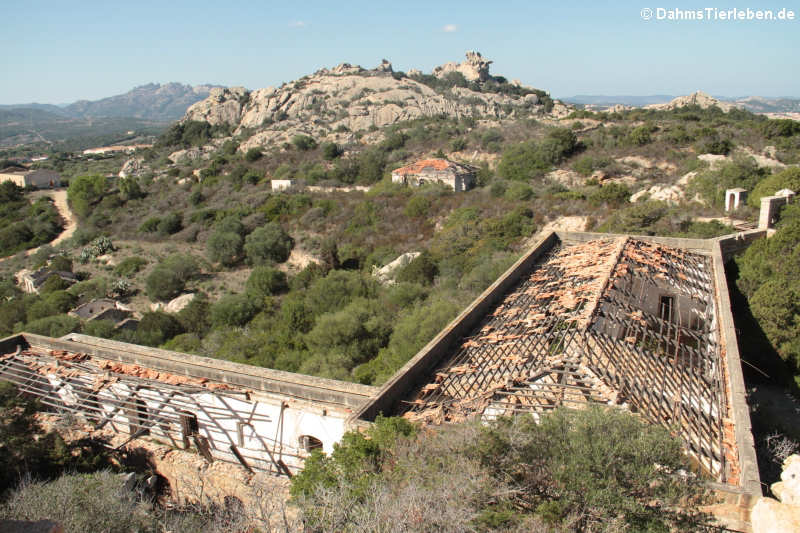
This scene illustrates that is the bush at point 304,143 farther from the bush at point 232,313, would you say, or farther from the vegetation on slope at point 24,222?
the bush at point 232,313

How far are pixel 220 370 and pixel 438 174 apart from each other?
87.2ft

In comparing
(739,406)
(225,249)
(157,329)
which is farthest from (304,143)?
(739,406)

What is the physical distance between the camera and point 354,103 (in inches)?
2413

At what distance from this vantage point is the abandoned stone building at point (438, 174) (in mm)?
32062

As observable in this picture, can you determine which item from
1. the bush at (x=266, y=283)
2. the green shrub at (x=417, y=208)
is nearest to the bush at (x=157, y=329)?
the bush at (x=266, y=283)

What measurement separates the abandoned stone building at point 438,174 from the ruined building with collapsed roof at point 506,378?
21.3 metres

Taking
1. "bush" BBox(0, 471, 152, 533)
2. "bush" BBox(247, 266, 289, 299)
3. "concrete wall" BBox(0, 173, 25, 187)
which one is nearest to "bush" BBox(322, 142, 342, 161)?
"bush" BBox(247, 266, 289, 299)

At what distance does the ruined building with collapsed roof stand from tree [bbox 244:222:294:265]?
16325mm

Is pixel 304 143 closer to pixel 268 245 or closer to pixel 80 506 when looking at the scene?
pixel 268 245

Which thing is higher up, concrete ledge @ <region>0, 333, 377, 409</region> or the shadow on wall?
concrete ledge @ <region>0, 333, 377, 409</region>

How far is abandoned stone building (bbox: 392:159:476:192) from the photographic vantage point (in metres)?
32.1

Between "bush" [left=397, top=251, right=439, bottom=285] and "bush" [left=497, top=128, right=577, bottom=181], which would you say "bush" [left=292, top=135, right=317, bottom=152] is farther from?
"bush" [left=397, top=251, right=439, bottom=285]

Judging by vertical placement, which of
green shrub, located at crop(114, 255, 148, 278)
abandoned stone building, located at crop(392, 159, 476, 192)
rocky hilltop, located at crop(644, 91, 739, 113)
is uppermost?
rocky hilltop, located at crop(644, 91, 739, 113)

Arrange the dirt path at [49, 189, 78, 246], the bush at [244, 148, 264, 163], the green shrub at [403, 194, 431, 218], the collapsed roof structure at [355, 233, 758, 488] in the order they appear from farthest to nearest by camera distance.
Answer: the bush at [244, 148, 264, 163], the dirt path at [49, 189, 78, 246], the green shrub at [403, 194, 431, 218], the collapsed roof structure at [355, 233, 758, 488]
